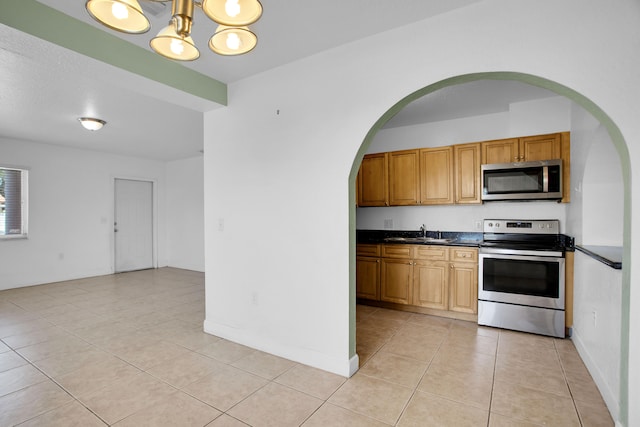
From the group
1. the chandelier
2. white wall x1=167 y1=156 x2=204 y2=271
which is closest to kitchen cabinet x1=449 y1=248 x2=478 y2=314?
the chandelier

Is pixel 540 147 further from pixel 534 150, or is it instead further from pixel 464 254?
pixel 464 254

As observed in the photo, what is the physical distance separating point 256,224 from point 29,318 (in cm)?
329

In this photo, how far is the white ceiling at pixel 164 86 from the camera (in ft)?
6.58

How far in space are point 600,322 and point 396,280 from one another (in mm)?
2046

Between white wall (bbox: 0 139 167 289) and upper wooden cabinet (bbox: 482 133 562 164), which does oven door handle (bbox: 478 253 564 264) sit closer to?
upper wooden cabinet (bbox: 482 133 562 164)

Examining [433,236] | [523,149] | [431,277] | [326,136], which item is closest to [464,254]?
[431,277]

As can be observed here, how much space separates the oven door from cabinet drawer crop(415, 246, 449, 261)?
392 mm

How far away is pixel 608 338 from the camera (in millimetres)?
2125

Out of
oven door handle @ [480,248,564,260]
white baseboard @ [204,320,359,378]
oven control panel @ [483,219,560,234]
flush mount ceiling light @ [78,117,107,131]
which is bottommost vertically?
white baseboard @ [204,320,359,378]

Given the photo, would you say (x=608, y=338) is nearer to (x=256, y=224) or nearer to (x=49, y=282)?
(x=256, y=224)

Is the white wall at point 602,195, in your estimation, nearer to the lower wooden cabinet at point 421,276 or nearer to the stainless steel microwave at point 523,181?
the stainless steel microwave at point 523,181

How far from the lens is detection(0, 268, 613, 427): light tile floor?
76.9 inches

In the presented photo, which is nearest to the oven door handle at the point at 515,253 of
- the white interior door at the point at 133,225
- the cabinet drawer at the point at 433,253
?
the cabinet drawer at the point at 433,253

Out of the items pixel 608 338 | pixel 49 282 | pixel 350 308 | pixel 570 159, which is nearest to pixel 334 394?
pixel 350 308
